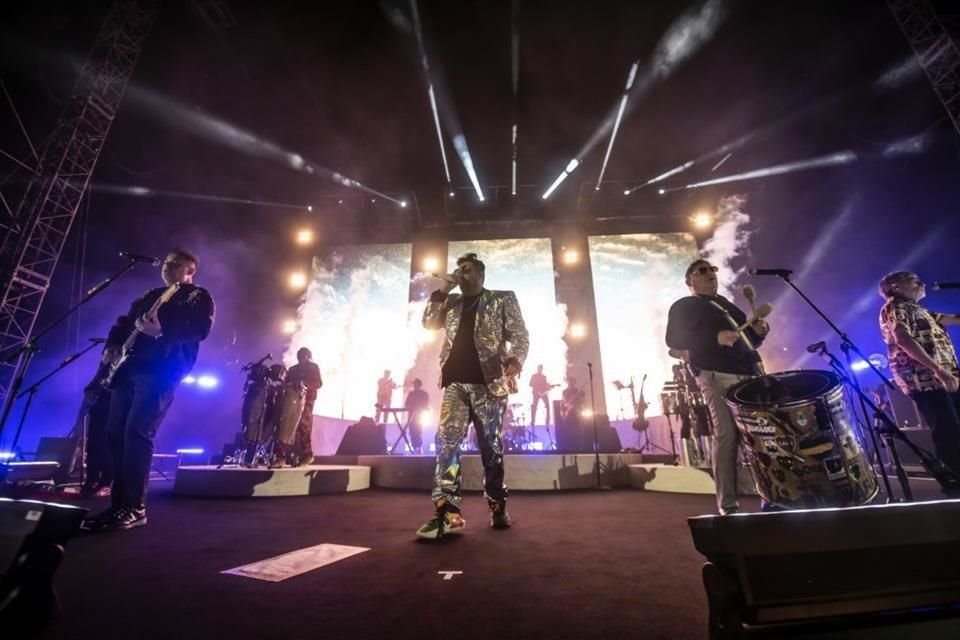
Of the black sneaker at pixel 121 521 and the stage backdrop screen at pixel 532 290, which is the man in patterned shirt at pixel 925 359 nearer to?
the black sneaker at pixel 121 521

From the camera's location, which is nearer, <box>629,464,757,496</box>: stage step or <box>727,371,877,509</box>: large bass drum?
<box>727,371,877,509</box>: large bass drum

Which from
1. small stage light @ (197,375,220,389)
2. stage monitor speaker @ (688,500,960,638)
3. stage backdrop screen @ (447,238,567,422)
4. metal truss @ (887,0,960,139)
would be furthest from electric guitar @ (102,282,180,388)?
metal truss @ (887,0,960,139)

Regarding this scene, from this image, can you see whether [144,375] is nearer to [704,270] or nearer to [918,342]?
[704,270]

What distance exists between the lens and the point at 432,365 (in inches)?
441

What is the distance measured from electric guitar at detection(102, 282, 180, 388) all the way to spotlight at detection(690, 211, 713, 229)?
13651 millimetres

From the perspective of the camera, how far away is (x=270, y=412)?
5.59 meters

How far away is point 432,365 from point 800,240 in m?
11.6

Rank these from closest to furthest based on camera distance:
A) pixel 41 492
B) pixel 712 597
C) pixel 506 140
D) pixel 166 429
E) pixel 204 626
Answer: pixel 712 597, pixel 204 626, pixel 41 492, pixel 166 429, pixel 506 140

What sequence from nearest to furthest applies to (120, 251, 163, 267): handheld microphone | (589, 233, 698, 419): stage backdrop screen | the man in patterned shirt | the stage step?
the man in patterned shirt < (120, 251, 163, 267): handheld microphone < the stage step < (589, 233, 698, 419): stage backdrop screen

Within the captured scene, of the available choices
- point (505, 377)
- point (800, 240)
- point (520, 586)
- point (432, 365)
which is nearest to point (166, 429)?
point (432, 365)

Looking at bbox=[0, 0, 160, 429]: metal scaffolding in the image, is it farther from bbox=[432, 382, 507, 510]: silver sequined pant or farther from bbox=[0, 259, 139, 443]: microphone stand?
bbox=[432, 382, 507, 510]: silver sequined pant

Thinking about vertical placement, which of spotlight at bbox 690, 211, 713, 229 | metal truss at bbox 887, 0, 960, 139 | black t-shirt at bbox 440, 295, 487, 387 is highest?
metal truss at bbox 887, 0, 960, 139

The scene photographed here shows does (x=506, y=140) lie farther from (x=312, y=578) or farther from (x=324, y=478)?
(x=312, y=578)

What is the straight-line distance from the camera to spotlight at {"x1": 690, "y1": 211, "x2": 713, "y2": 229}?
12.0 metres
